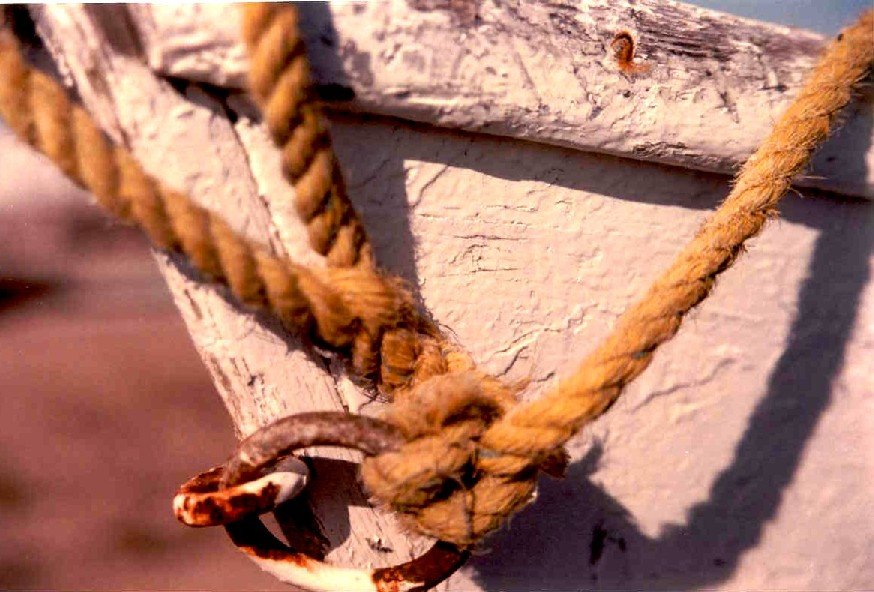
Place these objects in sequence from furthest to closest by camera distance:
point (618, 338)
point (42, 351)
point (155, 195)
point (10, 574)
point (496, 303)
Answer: point (42, 351) → point (10, 574) → point (496, 303) → point (618, 338) → point (155, 195)

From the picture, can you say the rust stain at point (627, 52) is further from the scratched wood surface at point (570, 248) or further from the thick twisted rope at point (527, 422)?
the thick twisted rope at point (527, 422)

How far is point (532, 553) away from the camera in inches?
33.0

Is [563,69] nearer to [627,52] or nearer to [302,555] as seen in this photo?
[627,52]

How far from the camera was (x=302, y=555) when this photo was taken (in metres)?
0.63

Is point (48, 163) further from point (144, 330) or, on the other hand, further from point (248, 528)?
point (144, 330)

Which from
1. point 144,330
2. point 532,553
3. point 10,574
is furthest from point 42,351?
point 532,553

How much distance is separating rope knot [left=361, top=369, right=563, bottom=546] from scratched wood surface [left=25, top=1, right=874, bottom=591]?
0.11 metres

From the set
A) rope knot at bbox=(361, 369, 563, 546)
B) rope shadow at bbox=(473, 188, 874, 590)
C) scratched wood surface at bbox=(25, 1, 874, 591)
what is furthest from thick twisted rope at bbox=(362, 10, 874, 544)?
rope shadow at bbox=(473, 188, 874, 590)

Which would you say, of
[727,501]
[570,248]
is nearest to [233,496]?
[570,248]

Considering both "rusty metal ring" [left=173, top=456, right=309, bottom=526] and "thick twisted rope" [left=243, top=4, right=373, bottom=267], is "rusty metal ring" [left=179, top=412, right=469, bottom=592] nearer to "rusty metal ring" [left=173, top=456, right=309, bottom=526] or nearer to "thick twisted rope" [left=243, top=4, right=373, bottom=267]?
"rusty metal ring" [left=173, top=456, right=309, bottom=526]

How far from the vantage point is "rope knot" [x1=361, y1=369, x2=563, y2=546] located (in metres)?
0.54

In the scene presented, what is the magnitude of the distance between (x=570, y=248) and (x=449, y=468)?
0.94ft

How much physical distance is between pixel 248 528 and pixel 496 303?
0.32 meters

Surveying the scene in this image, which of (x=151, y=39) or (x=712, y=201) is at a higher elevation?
(x=151, y=39)
